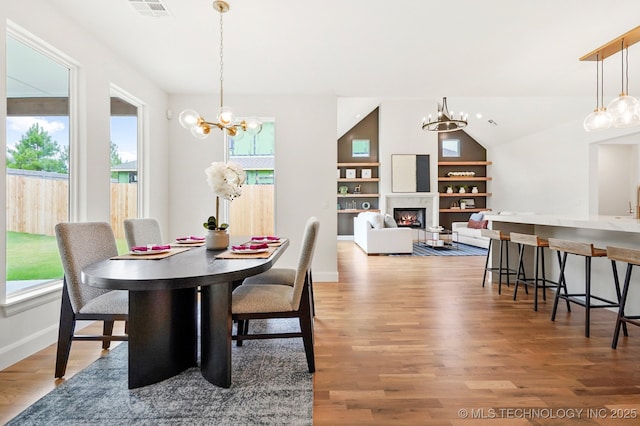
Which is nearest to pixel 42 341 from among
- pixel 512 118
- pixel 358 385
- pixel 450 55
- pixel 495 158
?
pixel 358 385

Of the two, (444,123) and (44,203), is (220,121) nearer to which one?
(44,203)

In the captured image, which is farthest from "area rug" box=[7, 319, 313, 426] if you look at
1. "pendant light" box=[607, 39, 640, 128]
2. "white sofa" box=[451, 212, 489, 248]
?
"white sofa" box=[451, 212, 489, 248]

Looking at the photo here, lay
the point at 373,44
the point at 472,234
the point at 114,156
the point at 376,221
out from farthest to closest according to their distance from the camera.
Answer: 1. the point at 472,234
2. the point at 376,221
3. the point at 114,156
4. the point at 373,44

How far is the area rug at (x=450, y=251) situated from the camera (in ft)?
22.5

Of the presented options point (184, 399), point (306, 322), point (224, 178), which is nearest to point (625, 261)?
point (306, 322)

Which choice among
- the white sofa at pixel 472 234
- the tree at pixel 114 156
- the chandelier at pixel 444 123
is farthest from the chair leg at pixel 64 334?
the white sofa at pixel 472 234

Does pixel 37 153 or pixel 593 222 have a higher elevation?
pixel 37 153

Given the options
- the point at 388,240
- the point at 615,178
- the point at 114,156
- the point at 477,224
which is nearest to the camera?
the point at 114,156

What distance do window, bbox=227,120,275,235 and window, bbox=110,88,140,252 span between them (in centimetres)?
117

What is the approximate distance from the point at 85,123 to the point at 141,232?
1.11m

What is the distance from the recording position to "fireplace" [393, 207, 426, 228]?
996cm

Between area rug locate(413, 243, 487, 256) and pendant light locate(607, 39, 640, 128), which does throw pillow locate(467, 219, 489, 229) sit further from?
pendant light locate(607, 39, 640, 128)

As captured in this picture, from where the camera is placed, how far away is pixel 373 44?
3104 millimetres

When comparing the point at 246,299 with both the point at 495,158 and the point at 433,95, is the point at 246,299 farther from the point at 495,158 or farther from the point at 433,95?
the point at 495,158
